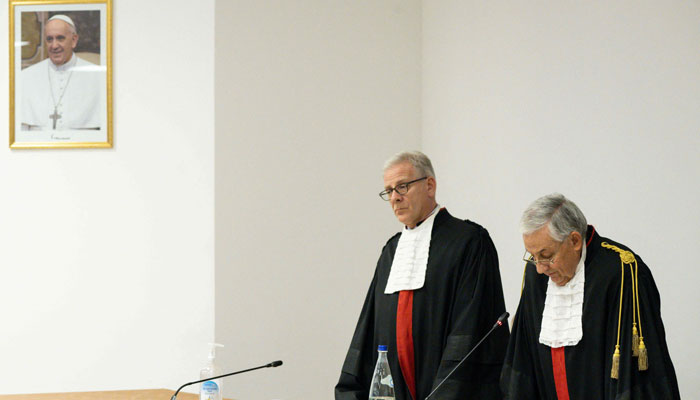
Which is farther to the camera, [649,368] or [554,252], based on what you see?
A: [554,252]

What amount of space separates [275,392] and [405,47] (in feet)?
7.38

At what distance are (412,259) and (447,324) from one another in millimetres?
317

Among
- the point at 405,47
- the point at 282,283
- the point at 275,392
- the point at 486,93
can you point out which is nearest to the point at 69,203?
the point at 282,283

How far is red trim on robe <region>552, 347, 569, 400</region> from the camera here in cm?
271

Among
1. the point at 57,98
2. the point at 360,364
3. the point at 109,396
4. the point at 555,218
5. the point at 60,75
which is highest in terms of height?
the point at 60,75

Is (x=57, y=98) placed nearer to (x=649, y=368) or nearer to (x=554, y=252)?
(x=554, y=252)

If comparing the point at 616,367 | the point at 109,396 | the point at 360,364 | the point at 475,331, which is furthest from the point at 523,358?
the point at 109,396

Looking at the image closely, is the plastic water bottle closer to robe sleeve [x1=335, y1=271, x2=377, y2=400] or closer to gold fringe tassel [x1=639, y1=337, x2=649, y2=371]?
robe sleeve [x1=335, y1=271, x2=377, y2=400]

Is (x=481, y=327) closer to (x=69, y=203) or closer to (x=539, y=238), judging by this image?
(x=539, y=238)

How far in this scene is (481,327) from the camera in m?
3.12

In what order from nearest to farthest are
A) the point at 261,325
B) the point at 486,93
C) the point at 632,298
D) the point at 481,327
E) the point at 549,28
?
the point at 632,298
the point at 481,327
the point at 549,28
the point at 486,93
the point at 261,325

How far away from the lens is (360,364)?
3.43 m

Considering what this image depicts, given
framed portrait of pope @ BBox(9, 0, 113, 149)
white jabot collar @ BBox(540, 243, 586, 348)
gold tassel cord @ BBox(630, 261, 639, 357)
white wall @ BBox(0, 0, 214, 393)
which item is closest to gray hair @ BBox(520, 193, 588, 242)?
white jabot collar @ BBox(540, 243, 586, 348)

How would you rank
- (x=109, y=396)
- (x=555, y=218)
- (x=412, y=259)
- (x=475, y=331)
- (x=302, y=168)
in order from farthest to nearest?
(x=302, y=168) < (x=109, y=396) < (x=412, y=259) < (x=475, y=331) < (x=555, y=218)
